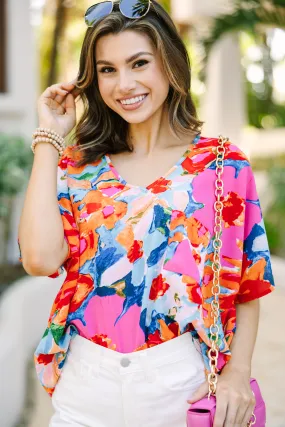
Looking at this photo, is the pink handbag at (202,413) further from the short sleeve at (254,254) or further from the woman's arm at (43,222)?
the woman's arm at (43,222)

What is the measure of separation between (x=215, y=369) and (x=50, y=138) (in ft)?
2.85

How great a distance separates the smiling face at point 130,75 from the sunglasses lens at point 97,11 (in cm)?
7

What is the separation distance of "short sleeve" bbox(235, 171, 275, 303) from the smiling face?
40 centimetres

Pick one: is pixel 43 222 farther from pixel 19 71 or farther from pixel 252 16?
pixel 252 16

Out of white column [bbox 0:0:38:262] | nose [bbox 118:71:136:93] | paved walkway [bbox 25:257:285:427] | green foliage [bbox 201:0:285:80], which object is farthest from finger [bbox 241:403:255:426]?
green foliage [bbox 201:0:285:80]

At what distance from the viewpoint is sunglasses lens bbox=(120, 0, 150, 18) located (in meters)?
2.30

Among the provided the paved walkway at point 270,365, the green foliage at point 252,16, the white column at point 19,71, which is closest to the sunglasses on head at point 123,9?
the paved walkway at point 270,365

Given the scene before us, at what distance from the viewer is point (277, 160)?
1087 centimetres

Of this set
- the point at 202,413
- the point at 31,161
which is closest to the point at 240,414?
the point at 202,413

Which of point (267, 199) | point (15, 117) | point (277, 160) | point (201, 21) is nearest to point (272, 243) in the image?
point (267, 199)

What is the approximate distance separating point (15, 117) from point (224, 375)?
207 inches

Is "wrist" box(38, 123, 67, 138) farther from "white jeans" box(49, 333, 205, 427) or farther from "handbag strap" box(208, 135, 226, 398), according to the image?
"white jeans" box(49, 333, 205, 427)

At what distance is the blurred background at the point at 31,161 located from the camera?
176 inches

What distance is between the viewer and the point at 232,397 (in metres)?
2.09
